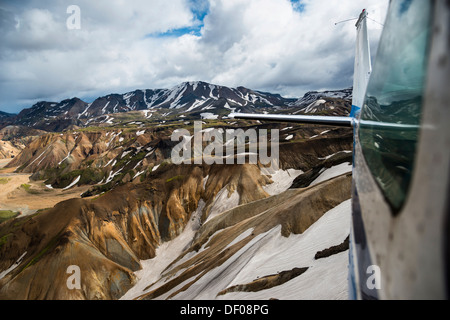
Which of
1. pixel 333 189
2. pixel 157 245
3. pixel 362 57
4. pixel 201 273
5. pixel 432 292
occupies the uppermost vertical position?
pixel 362 57

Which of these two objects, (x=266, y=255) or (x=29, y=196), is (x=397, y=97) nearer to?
(x=266, y=255)

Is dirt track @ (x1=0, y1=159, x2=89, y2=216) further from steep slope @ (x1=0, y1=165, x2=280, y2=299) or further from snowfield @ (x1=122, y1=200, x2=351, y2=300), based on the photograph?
snowfield @ (x1=122, y1=200, x2=351, y2=300)

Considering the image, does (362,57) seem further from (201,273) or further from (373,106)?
(201,273)

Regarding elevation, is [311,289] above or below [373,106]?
below

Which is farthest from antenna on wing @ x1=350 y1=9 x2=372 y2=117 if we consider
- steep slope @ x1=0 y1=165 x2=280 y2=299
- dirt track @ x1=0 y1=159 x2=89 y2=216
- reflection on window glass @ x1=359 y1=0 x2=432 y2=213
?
dirt track @ x1=0 y1=159 x2=89 y2=216

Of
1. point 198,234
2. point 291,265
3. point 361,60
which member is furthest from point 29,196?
point 361,60
